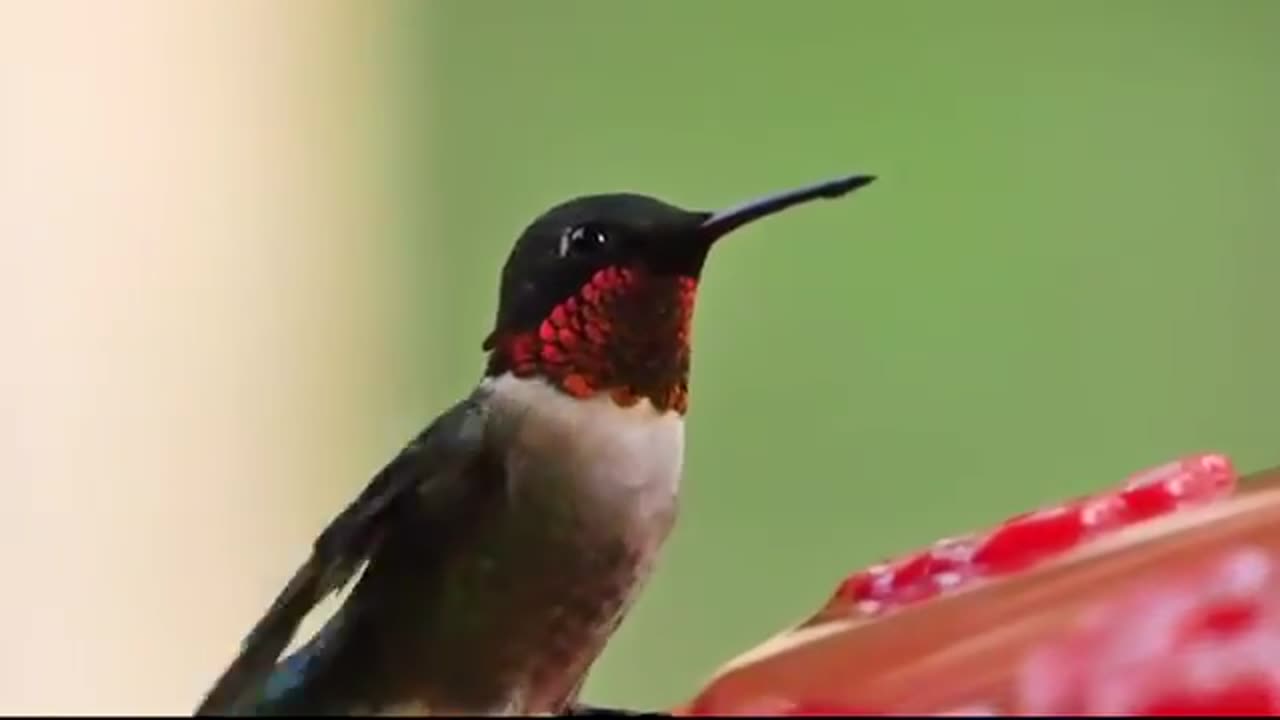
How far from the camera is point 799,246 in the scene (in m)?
0.99

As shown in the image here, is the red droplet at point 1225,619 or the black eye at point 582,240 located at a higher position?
the black eye at point 582,240

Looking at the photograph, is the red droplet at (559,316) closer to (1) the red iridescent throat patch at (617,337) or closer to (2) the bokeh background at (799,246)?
(1) the red iridescent throat patch at (617,337)

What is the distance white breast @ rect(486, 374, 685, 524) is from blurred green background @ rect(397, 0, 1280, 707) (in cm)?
48

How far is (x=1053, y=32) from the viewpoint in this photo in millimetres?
987

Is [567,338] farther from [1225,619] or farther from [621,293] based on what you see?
[1225,619]

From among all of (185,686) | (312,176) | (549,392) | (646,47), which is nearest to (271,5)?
(312,176)

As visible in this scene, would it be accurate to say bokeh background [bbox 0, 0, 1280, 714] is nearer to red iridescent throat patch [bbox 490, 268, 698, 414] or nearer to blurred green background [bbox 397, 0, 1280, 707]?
blurred green background [bbox 397, 0, 1280, 707]

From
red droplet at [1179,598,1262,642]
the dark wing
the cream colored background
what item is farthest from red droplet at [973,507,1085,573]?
the cream colored background

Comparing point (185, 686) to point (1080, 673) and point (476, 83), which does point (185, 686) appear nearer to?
point (476, 83)

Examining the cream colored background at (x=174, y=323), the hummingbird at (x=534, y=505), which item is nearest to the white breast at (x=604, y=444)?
the hummingbird at (x=534, y=505)

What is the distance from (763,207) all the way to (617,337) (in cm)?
6

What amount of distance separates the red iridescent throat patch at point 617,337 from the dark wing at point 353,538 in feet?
0.09

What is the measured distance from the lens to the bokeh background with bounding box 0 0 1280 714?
0.96m

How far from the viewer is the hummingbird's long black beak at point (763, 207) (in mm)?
501
